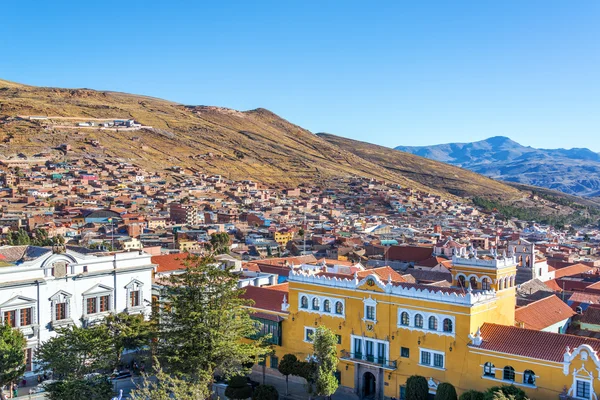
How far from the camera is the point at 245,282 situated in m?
43.0

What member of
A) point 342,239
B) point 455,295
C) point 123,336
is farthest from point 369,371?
point 342,239

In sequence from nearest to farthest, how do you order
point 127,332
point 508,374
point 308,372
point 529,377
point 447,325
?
point 529,377 < point 508,374 < point 447,325 < point 308,372 < point 127,332

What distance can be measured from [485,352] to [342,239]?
67044mm

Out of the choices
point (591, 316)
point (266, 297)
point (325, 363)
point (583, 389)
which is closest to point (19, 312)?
point (266, 297)

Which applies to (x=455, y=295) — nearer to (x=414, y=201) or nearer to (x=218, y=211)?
(x=218, y=211)

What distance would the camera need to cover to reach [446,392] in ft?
90.2

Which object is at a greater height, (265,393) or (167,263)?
(167,263)

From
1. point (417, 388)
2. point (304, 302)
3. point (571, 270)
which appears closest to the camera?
point (417, 388)

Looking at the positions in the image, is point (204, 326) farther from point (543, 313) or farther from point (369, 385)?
point (543, 313)

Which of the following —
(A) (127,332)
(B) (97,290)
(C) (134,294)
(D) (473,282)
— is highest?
(D) (473,282)

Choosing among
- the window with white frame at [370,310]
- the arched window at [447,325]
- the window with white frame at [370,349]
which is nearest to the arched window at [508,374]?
the arched window at [447,325]

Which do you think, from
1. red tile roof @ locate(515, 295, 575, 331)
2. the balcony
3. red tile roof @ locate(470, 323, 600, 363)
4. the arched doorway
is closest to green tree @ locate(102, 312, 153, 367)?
the balcony

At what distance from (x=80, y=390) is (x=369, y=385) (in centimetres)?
1457

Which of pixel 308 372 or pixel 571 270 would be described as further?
pixel 571 270
